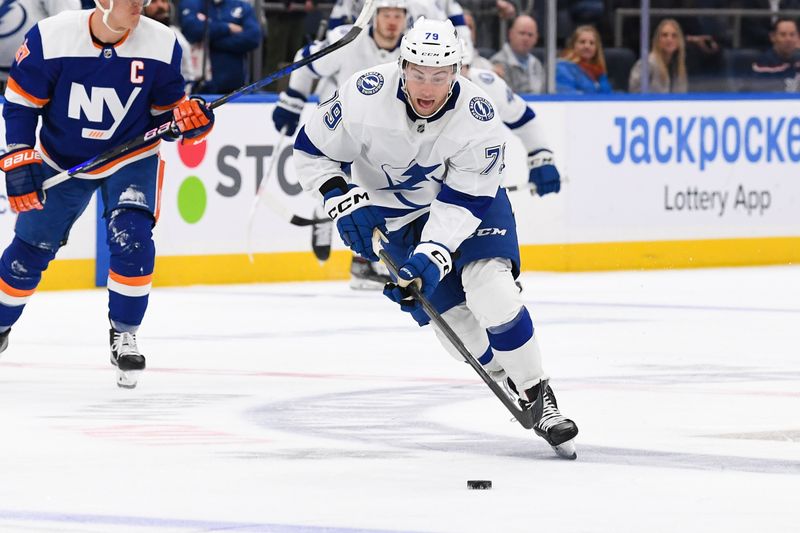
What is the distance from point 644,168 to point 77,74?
5636 millimetres

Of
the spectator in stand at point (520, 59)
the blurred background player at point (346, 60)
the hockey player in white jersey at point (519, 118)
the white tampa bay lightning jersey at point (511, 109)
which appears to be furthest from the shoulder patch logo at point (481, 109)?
the spectator in stand at point (520, 59)

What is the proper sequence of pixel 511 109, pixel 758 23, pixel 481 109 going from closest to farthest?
pixel 481 109 → pixel 511 109 → pixel 758 23

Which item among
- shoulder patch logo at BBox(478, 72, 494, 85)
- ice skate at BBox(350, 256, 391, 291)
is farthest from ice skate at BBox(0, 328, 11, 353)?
A: ice skate at BBox(350, 256, 391, 291)

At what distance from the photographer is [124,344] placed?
20.9 feet

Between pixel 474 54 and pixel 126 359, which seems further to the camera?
pixel 474 54

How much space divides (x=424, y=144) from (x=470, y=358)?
0.57 metres

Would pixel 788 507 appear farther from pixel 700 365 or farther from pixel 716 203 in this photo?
pixel 716 203

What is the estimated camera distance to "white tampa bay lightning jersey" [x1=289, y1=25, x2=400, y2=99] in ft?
31.4

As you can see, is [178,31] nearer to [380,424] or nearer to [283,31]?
[283,31]

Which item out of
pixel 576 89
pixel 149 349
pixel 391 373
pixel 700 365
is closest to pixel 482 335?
pixel 391 373

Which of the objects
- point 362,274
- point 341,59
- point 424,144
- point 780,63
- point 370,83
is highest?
point 370,83

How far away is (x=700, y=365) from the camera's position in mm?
7043

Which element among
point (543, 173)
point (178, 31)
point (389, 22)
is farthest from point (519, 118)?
point (178, 31)

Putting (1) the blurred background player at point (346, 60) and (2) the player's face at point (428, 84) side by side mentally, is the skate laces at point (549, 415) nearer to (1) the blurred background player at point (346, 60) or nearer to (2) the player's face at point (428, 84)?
(2) the player's face at point (428, 84)
